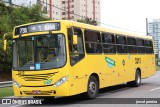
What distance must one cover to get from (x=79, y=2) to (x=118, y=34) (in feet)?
402

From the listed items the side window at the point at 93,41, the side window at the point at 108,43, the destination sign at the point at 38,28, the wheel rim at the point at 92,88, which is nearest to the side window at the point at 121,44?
the side window at the point at 108,43

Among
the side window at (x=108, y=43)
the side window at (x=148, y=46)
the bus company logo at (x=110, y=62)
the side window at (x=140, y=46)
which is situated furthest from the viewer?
the side window at (x=148, y=46)

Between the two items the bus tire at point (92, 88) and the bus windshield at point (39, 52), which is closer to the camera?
the bus windshield at point (39, 52)

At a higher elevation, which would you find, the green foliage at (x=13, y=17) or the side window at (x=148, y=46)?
the green foliage at (x=13, y=17)

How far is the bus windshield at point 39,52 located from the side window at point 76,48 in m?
0.36

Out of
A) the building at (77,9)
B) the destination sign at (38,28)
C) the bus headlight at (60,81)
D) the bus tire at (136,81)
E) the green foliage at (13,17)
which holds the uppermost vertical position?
the building at (77,9)

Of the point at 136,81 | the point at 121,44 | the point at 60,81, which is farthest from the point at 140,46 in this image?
the point at 60,81

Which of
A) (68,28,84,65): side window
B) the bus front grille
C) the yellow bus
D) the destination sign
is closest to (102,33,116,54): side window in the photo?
the yellow bus

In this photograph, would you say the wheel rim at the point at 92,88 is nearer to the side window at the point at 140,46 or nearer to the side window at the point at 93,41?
the side window at the point at 93,41

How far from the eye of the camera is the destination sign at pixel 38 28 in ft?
42.6

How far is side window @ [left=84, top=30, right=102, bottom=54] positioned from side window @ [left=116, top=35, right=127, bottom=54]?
2360 mm

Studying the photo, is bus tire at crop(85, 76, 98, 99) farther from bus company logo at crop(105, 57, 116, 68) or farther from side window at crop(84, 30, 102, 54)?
bus company logo at crop(105, 57, 116, 68)

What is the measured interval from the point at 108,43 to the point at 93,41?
170cm

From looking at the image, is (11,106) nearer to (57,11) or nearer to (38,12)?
(38,12)
